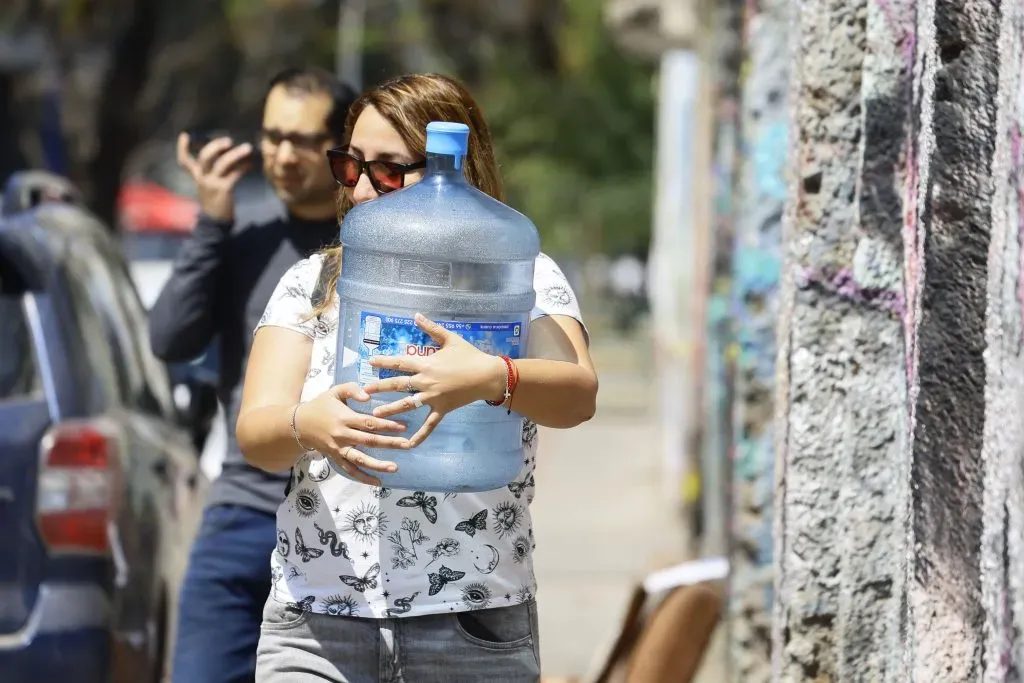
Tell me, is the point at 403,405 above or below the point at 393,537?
above

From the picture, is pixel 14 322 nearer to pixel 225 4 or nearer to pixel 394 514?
pixel 394 514

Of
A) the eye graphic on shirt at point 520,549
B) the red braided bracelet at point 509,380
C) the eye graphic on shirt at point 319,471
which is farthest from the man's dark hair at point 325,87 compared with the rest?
the red braided bracelet at point 509,380

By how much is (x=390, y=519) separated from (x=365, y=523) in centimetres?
4

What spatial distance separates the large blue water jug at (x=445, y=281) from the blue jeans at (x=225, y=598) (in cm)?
111

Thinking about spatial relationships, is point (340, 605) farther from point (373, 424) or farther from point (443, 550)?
point (373, 424)

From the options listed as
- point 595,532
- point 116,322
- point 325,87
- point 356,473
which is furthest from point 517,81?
point 356,473

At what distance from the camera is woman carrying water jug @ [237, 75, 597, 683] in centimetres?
266

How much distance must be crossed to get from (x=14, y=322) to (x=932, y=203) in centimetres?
303

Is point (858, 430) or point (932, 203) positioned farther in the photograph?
point (858, 430)

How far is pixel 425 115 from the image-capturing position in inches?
109

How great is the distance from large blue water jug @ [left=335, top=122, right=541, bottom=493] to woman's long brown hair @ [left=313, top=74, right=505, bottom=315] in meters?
0.15

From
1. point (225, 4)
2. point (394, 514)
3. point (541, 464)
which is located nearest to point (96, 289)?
point (394, 514)

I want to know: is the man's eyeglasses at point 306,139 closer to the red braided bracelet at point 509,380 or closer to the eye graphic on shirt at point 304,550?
the eye graphic on shirt at point 304,550

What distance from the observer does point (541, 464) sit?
45.6ft
